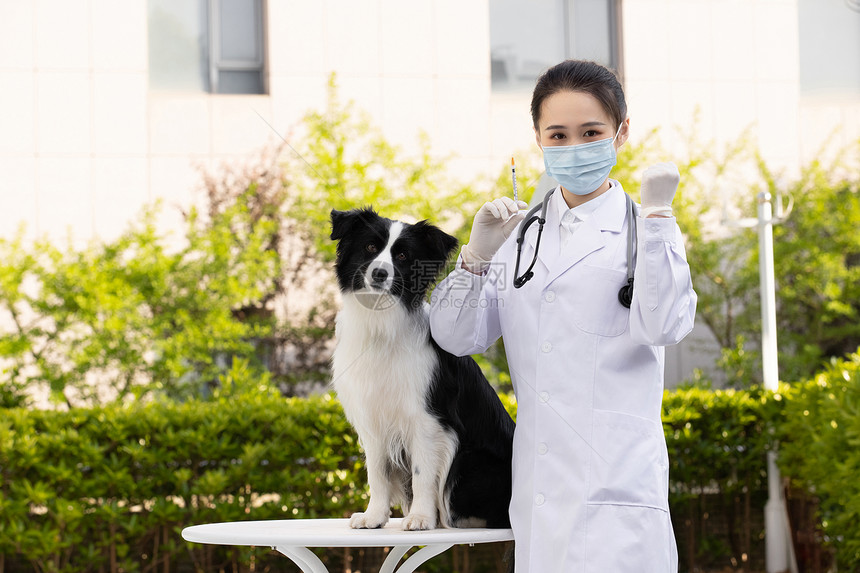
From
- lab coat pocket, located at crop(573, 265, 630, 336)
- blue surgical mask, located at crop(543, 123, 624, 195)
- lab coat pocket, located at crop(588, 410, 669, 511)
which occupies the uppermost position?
blue surgical mask, located at crop(543, 123, 624, 195)

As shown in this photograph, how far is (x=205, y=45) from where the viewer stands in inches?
323

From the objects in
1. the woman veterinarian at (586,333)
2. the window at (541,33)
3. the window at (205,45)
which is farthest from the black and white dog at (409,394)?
the window at (205,45)

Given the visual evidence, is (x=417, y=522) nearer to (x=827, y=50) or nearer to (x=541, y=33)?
(x=541, y=33)

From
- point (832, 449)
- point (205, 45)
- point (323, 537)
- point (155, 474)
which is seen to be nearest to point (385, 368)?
point (323, 537)

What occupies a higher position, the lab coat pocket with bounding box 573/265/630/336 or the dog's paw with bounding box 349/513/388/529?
the lab coat pocket with bounding box 573/265/630/336

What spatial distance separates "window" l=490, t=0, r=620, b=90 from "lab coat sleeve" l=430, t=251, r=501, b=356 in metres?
5.04

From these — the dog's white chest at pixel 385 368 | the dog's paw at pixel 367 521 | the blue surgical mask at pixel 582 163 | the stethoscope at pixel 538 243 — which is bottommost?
the dog's paw at pixel 367 521

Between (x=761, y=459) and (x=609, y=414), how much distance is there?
383 cm

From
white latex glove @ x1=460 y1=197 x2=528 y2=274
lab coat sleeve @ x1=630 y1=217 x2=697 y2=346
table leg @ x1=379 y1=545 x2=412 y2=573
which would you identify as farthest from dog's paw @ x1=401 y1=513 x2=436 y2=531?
lab coat sleeve @ x1=630 y1=217 x2=697 y2=346

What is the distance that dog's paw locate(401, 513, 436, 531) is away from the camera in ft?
7.54

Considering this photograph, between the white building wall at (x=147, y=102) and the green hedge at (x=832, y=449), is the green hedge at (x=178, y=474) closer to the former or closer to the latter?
the green hedge at (x=832, y=449)

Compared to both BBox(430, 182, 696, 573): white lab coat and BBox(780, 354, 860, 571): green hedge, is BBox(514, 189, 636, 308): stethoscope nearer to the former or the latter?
BBox(430, 182, 696, 573): white lab coat

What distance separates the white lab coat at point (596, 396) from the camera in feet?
6.10

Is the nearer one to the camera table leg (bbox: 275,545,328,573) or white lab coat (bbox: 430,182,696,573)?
white lab coat (bbox: 430,182,696,573)
